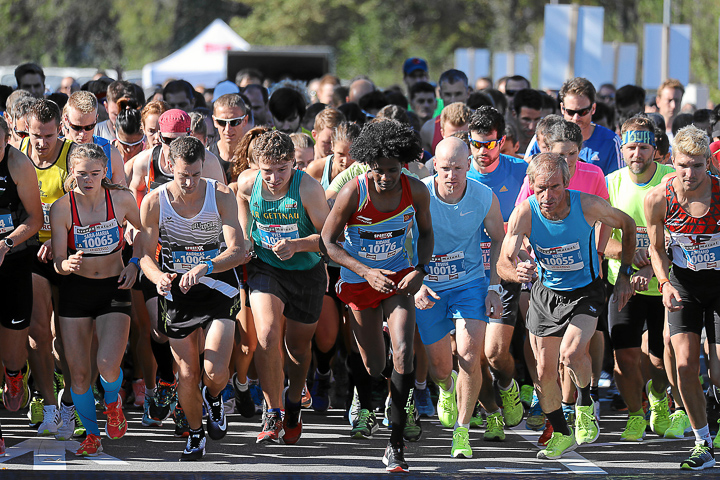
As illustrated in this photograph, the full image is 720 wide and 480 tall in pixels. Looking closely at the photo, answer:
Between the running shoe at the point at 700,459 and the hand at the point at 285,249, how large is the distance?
2.73 m

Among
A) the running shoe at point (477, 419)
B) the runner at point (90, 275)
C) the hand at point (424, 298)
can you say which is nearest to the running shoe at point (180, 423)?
the runner at point (90, 275)

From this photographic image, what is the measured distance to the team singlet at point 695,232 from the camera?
6453 mm

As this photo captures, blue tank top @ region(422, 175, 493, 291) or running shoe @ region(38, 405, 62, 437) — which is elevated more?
Result: blue tank top @ region(422, 175, 493, 291)

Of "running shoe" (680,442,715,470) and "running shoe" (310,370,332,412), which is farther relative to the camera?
"running shoe" (310,370,332,412)

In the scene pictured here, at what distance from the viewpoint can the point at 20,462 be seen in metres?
→ 6.45

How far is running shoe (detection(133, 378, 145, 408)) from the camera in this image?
8141 mm

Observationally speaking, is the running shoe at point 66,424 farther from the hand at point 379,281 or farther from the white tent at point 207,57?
the white tent at point 207,57

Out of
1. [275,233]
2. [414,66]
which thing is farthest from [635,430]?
[414,66]

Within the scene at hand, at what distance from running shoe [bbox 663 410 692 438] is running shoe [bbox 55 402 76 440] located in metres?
4.05

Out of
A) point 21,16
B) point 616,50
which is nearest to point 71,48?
point 21,16

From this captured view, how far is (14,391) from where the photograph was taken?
729cm

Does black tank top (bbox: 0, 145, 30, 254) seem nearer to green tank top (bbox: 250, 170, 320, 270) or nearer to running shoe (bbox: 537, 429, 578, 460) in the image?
green tank top (bbox: 250, 170, 320, 270)

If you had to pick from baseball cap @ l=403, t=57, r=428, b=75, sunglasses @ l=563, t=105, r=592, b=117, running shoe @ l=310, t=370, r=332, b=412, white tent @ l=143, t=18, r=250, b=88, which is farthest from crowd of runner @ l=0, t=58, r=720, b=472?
white tent @ l=143, t=18, r=250, b=88

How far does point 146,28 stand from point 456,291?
166 ft
